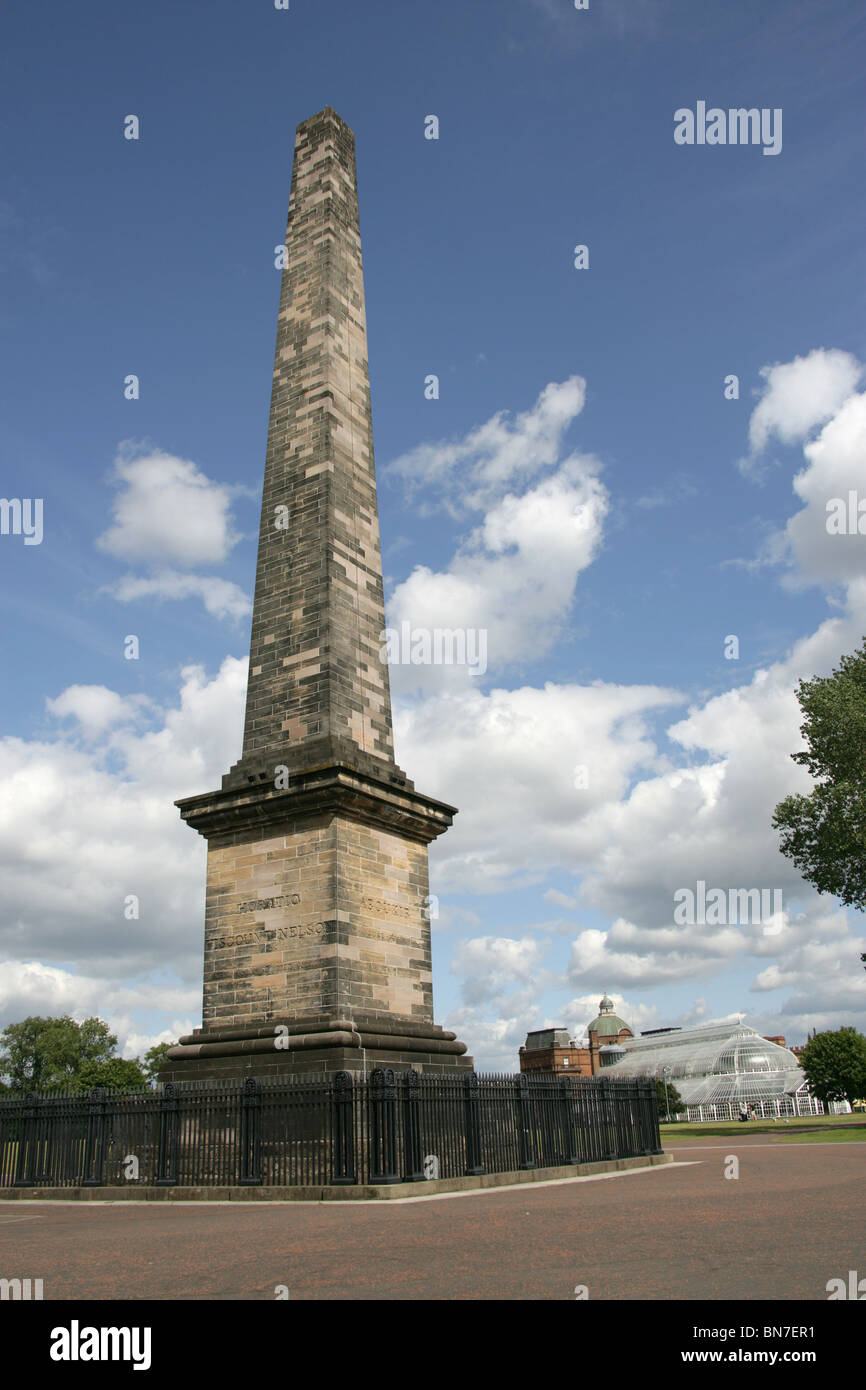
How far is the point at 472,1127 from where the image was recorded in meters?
14.3

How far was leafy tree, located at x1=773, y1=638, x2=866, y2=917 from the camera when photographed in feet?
→ 129

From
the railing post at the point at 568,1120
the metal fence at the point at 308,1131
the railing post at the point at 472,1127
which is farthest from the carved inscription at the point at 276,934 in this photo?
the railing post at the point at 568,1120

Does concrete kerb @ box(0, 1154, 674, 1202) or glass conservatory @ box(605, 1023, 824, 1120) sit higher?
concrete kerb @ box(0, 1154, 674, 1202)

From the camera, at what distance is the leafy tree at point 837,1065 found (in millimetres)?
78750

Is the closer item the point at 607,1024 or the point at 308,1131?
the point at 308,1131

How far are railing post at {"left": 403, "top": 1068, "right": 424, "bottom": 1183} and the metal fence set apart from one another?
15 millimetres

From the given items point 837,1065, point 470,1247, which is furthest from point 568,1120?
point 837,1065

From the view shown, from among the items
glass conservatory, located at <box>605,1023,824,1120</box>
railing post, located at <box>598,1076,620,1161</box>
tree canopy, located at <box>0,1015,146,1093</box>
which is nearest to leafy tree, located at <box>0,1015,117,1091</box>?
tree canopy, located at <box>0,1015,146,1093</box>

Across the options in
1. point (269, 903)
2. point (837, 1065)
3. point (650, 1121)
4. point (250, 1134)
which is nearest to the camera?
point (250, 1134)

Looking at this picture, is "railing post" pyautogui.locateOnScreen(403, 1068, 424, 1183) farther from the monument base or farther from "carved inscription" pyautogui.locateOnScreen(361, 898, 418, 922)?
"carved inscription" pyautogui.locateOnScreen(361, 898, 418, 922)

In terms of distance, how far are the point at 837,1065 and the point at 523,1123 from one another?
74.3m

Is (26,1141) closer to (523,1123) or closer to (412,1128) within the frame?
(412,1128)
